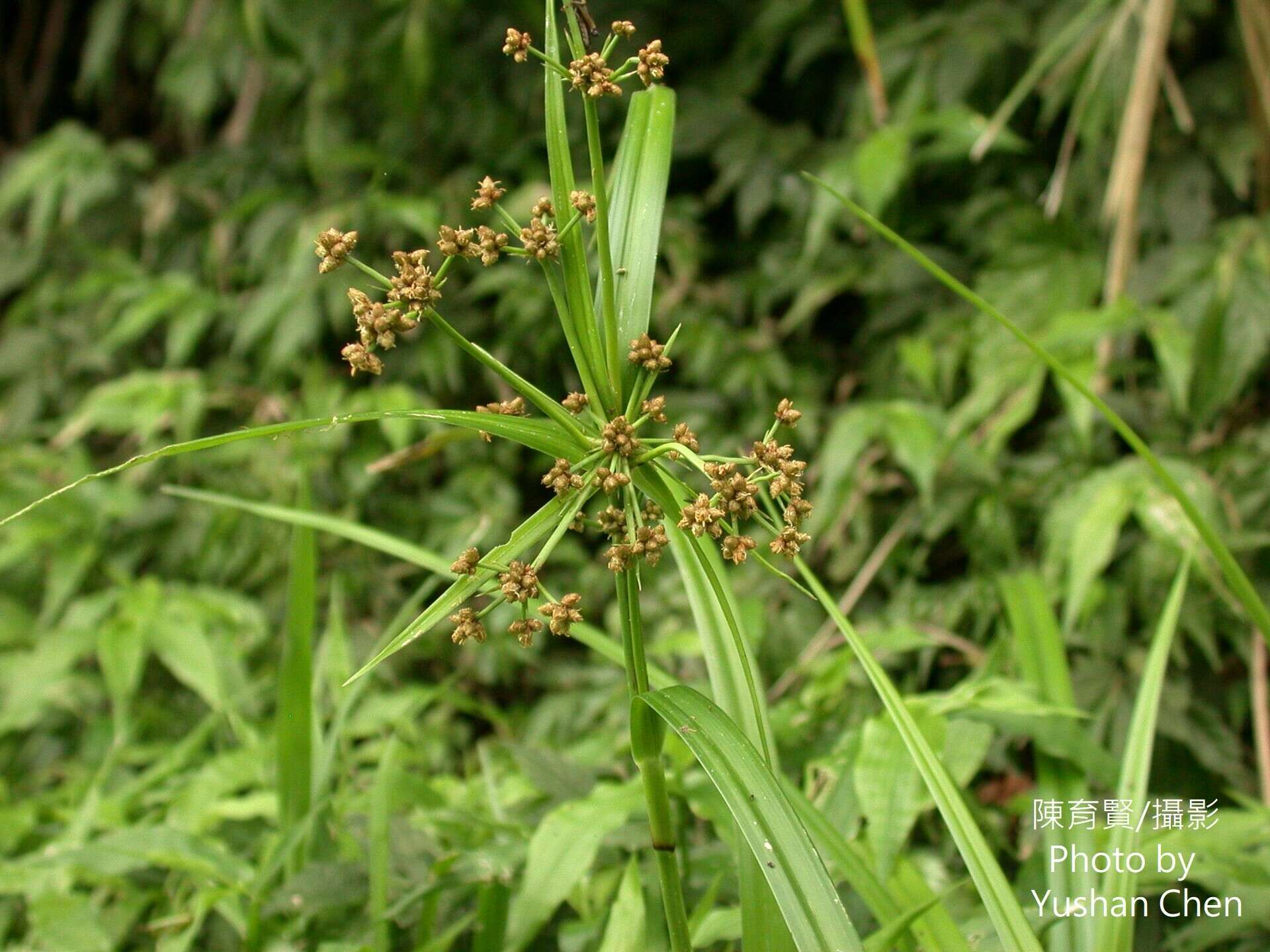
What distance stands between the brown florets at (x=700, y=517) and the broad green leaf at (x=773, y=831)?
0.29 ft

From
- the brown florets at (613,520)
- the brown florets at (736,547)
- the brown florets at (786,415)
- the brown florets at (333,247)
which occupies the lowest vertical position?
the brown florets at (736,547)

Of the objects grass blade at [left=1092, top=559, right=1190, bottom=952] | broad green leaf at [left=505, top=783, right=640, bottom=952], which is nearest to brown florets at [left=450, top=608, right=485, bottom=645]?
broad green leaf at [left=505, top=783, right=640, bottom=952]

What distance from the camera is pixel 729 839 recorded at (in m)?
0.72

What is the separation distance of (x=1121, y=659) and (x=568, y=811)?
2.16 feet

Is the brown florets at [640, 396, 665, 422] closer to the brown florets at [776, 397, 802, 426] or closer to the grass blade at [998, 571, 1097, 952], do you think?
the brown florets at [776, 397, 802, 426]

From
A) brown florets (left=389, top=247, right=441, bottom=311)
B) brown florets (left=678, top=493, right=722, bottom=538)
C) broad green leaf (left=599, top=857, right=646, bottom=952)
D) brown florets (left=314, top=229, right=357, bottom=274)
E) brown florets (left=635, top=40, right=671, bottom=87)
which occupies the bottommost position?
broad green leaf (left=599, top=857, right=646, bottom=952)

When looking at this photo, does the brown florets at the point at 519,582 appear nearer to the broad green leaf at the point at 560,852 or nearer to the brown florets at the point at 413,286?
the brown florets at the point at 413,286

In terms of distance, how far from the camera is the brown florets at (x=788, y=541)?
1.57ft

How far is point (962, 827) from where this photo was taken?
1.70ft

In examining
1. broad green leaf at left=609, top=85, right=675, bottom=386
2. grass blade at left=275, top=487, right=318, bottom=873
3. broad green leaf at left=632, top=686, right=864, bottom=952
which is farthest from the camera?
grass blade at left=275, top=487, right=318, bottom=873

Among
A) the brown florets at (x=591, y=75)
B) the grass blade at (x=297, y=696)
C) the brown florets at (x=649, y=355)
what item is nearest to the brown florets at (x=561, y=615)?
the brown florets at (x=649, y=355)

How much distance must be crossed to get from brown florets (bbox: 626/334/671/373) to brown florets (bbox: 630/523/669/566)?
0.08m

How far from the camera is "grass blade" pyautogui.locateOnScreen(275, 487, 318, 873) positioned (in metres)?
0.82

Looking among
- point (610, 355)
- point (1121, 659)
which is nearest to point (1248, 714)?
point (1121, 659)
